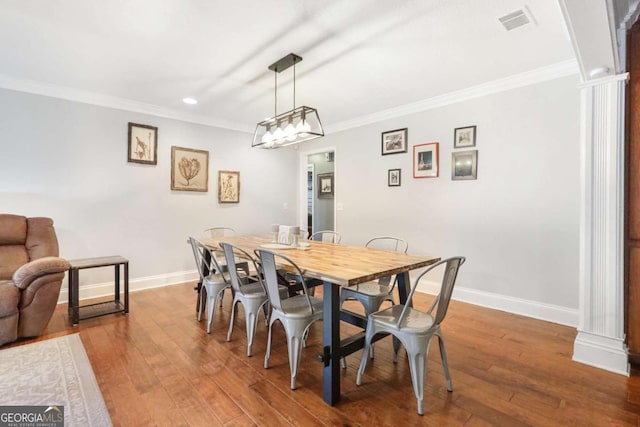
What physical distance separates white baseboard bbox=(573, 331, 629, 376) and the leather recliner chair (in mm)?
4167

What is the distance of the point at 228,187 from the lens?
15.8ft

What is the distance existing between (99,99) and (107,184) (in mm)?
1028

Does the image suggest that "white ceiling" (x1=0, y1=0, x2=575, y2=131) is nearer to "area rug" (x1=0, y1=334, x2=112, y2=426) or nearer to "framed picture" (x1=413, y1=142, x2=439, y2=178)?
"framed picture" (x1=413, y1=142, x2=439, y2=178)

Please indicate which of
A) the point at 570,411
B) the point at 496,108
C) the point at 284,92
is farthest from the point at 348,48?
the point at 570,411

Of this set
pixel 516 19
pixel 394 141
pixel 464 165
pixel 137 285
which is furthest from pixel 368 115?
pixel 137 285

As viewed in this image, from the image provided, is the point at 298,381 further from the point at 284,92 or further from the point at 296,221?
the point at 296,221

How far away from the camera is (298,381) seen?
1974 millimetres

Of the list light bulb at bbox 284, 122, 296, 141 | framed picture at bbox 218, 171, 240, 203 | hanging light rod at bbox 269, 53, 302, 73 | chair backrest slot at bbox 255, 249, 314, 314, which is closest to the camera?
chair backrest slot at bbox 255, 249, 314, 314

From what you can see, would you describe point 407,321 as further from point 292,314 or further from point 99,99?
point 99,99

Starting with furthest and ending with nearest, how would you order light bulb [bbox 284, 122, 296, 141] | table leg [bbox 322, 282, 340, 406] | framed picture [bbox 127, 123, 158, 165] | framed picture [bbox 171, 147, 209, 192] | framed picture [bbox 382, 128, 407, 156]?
framed picture [bbox 171, 147, 209, 192], framed picture [bbox 382, 128, 407, 156], framed picture [bbox 127, 123, 158, 165], light bulb [bbox 284, 122, 296, 141], table leg [bbox 322, 282, 340, 406]

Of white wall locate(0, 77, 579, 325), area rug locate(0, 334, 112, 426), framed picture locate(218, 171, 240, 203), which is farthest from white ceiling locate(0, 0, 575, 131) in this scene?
area rug locate(0, 334, 112, 426)

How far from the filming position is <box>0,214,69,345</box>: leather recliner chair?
7.91 ft

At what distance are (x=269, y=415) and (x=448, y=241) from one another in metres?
2.84

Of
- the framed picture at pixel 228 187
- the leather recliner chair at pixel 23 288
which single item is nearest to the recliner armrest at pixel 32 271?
the leather recliner chair at pixel 23 288
